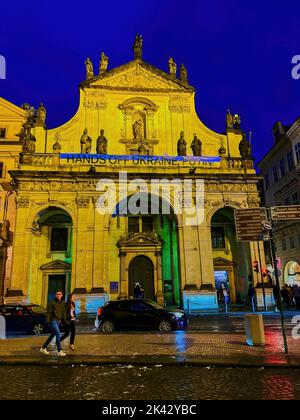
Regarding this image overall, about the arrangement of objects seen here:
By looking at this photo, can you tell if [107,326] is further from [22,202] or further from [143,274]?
[22,202]

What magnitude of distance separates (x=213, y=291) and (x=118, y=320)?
35.9 ft

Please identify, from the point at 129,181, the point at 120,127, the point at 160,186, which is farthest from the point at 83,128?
the point at 160,186

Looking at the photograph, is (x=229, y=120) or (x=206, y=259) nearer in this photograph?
(x=206, y=259)

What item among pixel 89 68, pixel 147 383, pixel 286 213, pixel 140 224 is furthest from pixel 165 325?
pixel 89 68

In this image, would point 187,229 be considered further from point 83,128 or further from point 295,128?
point 295,128

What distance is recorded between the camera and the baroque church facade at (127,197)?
24.3 metres

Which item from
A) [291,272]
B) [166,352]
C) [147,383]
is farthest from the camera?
[291,272]

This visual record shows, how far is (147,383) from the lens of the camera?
20.7 ft

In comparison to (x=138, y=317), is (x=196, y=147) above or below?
above

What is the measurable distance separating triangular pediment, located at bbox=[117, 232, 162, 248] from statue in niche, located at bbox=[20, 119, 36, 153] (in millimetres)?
10412

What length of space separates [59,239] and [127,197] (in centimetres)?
678

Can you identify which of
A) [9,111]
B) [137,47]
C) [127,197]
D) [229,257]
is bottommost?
[229,257]

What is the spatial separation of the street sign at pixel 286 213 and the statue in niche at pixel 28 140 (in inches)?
854

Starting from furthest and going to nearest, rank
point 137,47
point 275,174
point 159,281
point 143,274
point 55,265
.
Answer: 1. point 275,174
2. point 137,47
3. point 143,274
4. point 159,281
5. point 55,265
